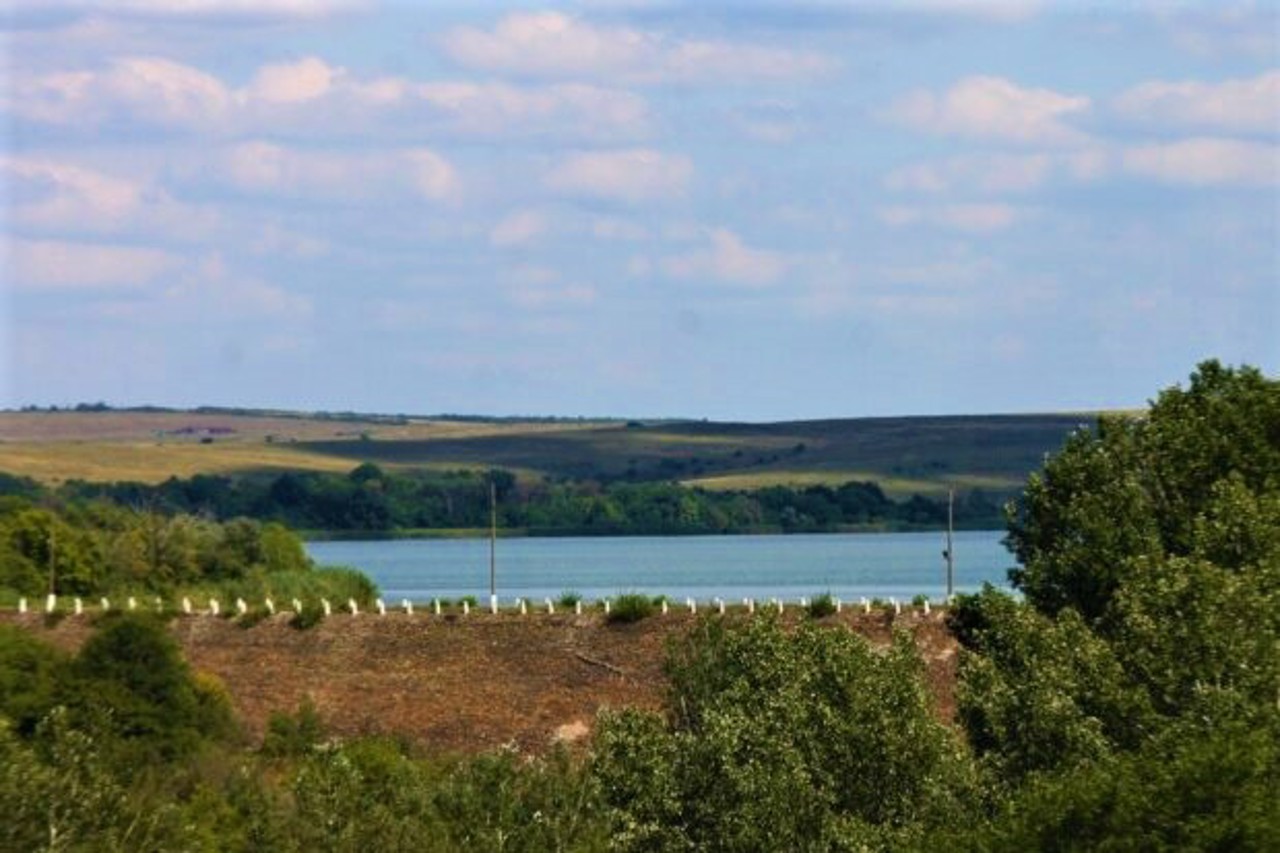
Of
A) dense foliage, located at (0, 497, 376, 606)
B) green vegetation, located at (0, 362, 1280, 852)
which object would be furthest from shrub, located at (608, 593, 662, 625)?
dense foliage, located at (0, 497, 376, 606)

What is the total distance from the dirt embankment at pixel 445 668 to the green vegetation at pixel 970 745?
16332 mm

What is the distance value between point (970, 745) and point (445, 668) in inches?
1386

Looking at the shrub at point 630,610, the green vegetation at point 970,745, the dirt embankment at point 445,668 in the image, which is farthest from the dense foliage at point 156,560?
the green vegetation at point 970,745

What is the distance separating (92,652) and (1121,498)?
33.5 m

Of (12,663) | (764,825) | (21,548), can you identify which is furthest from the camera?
(21,548)

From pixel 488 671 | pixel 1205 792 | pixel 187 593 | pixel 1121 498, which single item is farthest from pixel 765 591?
pixel 1205 792

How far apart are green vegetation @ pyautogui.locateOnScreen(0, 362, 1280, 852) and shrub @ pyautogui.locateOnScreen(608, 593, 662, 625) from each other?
59.4ft

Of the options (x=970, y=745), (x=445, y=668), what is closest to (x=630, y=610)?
(x=445, y=668)

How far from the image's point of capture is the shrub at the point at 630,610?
93.8 metres

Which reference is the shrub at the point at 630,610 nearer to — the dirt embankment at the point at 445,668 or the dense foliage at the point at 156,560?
the dirt embankment at the point at 445,668

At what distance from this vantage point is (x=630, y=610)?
307 ft

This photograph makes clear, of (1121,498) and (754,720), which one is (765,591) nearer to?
(1121,498)

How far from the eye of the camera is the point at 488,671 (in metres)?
93.8

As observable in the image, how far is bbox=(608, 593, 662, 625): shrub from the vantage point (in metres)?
93.8
